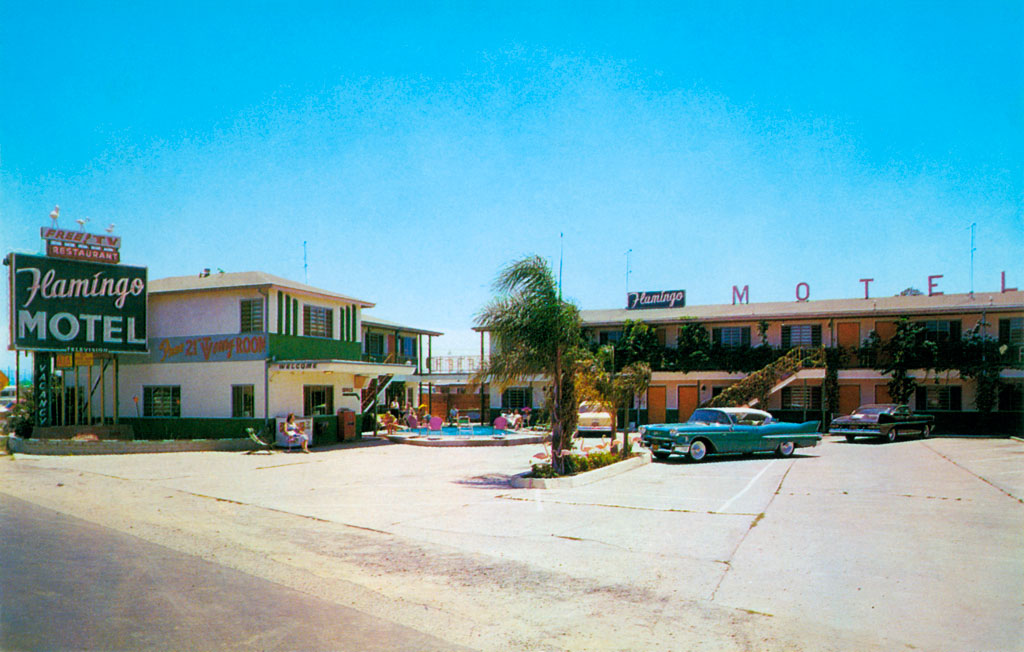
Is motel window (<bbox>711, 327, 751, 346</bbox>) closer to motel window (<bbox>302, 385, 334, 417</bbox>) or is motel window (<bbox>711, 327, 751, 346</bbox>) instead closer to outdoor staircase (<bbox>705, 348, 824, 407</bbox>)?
outdoor staircase (<bbox>705, 348, 824, 407</bbox>)

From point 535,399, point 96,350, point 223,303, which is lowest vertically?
point 535,399

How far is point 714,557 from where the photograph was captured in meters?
8.52

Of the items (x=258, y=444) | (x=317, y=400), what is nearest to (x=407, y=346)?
(x=317, y=400)

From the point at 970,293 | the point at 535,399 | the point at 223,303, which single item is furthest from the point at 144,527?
the point at 970,293

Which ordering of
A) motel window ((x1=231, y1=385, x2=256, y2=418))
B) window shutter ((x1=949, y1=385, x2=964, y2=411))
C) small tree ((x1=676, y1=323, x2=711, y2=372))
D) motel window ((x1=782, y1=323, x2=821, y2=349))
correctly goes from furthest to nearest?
small tree ((x1=676, y1=323, x2=711, y2=372)) < motel window ((x1=782, y1=323, x2=821, y2=349)) < window shutter ((x1=949, y1=385, x2=964, y2=411)) < motel window ((x1=231, y1=385, x2=256, y2=418))

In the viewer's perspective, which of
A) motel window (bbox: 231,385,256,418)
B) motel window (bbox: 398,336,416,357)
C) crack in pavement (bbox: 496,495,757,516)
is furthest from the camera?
motel window (bbox: 398,336,416,357)

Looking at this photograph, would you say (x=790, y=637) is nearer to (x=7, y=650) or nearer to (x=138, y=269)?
(x=7, y=650)

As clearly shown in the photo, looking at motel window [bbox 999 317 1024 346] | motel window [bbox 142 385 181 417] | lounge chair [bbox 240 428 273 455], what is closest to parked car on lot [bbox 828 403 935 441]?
motel window [bbox 999 317 1024 346]

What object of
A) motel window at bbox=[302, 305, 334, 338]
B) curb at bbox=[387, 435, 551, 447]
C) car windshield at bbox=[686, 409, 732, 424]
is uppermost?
motel window at bbox=[302, 305, 334, 338]

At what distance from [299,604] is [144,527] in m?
4.98

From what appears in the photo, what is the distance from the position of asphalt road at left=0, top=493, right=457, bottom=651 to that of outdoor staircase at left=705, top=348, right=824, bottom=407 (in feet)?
92.7

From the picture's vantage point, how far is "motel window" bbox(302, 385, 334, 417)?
26.4 metres

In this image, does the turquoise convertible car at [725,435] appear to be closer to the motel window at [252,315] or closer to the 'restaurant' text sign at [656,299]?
the motel window at [252,315]

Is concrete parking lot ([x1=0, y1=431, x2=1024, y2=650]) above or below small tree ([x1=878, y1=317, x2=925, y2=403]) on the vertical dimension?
below
